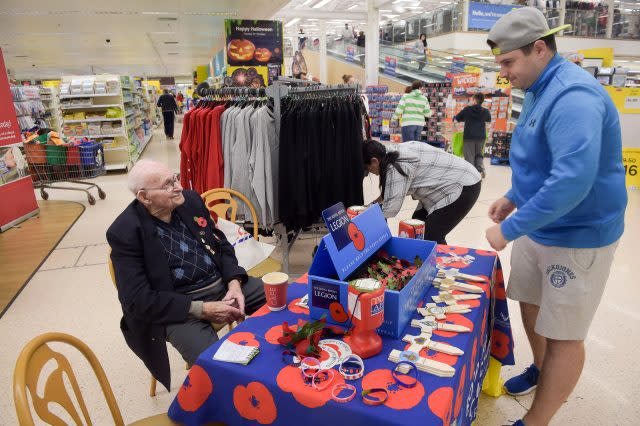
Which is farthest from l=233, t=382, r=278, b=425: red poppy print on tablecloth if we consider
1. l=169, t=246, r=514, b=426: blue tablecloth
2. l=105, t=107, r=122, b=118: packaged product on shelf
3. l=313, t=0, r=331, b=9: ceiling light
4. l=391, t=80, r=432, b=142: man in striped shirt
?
l=313, t=0, r=331, b=9: ceiling light

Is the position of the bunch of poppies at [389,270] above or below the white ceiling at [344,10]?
below

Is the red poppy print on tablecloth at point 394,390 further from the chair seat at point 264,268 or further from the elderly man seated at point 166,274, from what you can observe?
the chair seat at point 264,268

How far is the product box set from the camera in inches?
53.1

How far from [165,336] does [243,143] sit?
1685 mm

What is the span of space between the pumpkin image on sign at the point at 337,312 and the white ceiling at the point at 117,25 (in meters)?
7.68

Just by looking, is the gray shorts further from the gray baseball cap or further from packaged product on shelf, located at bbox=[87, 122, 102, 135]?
packaged product on shelf, located at bbox=[87, 122, 102, 135]

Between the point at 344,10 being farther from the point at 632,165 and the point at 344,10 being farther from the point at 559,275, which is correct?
the point at 559,275

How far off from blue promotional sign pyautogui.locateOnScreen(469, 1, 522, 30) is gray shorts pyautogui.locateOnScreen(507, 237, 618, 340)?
14.1 meters

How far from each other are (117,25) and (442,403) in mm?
11707

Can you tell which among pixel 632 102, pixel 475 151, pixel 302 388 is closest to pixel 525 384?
pixel 302 388

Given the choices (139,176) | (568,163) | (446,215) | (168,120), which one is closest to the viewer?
(568,163)

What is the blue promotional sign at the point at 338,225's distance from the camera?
1429 mm

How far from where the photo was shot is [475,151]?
24.0 ft

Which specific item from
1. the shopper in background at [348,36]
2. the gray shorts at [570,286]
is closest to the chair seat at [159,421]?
the gray shorts at [570,286]
